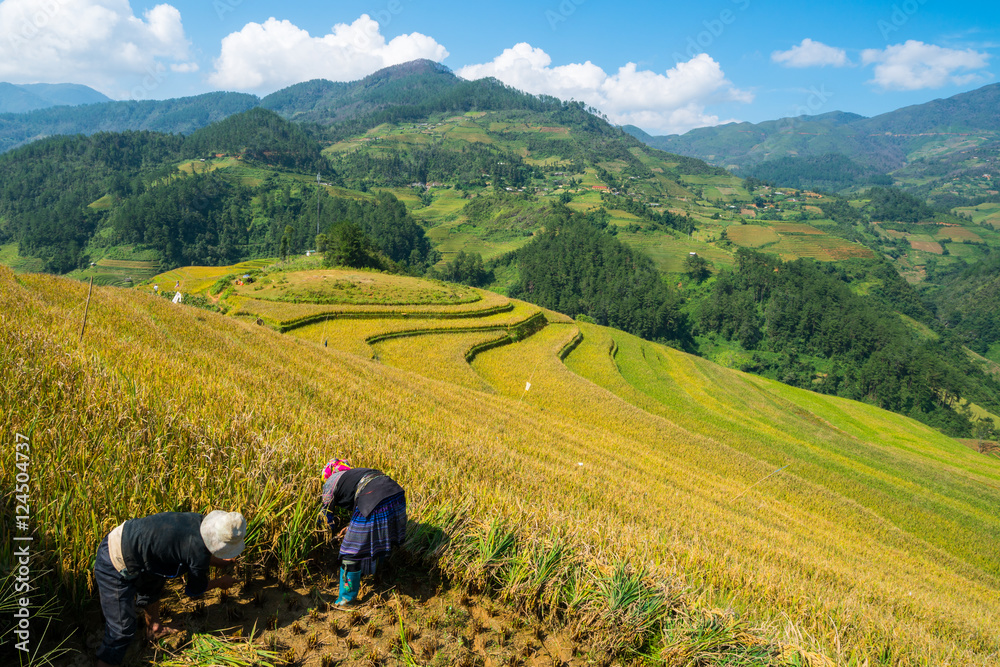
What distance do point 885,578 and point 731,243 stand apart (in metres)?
163

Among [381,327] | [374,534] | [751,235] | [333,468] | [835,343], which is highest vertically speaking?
[751,235]

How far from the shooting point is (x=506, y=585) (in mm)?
3732

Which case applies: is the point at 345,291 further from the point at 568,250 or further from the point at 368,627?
the point at 568,250

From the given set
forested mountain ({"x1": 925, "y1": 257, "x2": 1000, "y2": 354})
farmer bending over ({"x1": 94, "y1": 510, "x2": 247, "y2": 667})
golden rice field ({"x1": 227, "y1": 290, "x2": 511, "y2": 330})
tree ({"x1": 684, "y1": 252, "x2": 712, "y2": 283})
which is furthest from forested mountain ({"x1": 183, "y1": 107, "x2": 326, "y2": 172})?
forested mountain ({"x1": 925, "y1": 257, "x2": 1000, "y2": 354})

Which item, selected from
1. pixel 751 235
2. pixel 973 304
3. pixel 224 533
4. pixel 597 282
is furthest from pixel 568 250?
pixel 973 304

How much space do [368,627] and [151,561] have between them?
146 centimetres

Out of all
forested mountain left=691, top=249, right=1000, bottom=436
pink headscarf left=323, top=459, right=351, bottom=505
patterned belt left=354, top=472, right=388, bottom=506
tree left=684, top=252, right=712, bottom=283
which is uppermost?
tree left=684, top=252, right=712, bottom=283

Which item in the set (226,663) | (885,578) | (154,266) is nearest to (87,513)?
(226,663)

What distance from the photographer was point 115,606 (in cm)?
251

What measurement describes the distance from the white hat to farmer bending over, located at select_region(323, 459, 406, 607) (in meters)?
0.87

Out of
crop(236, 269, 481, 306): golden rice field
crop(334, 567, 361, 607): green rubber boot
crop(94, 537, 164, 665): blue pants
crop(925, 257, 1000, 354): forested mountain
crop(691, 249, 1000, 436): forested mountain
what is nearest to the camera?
crop(94, 537, 164, 665): blue pants

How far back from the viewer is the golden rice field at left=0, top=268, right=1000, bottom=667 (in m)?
3.44

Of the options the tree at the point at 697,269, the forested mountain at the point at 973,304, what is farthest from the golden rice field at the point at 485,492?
the forested mountain at the point at 973,304

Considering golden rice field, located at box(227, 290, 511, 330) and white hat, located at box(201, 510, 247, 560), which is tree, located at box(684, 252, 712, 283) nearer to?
golden rice field, located at box(227, 290, 511, 330)
